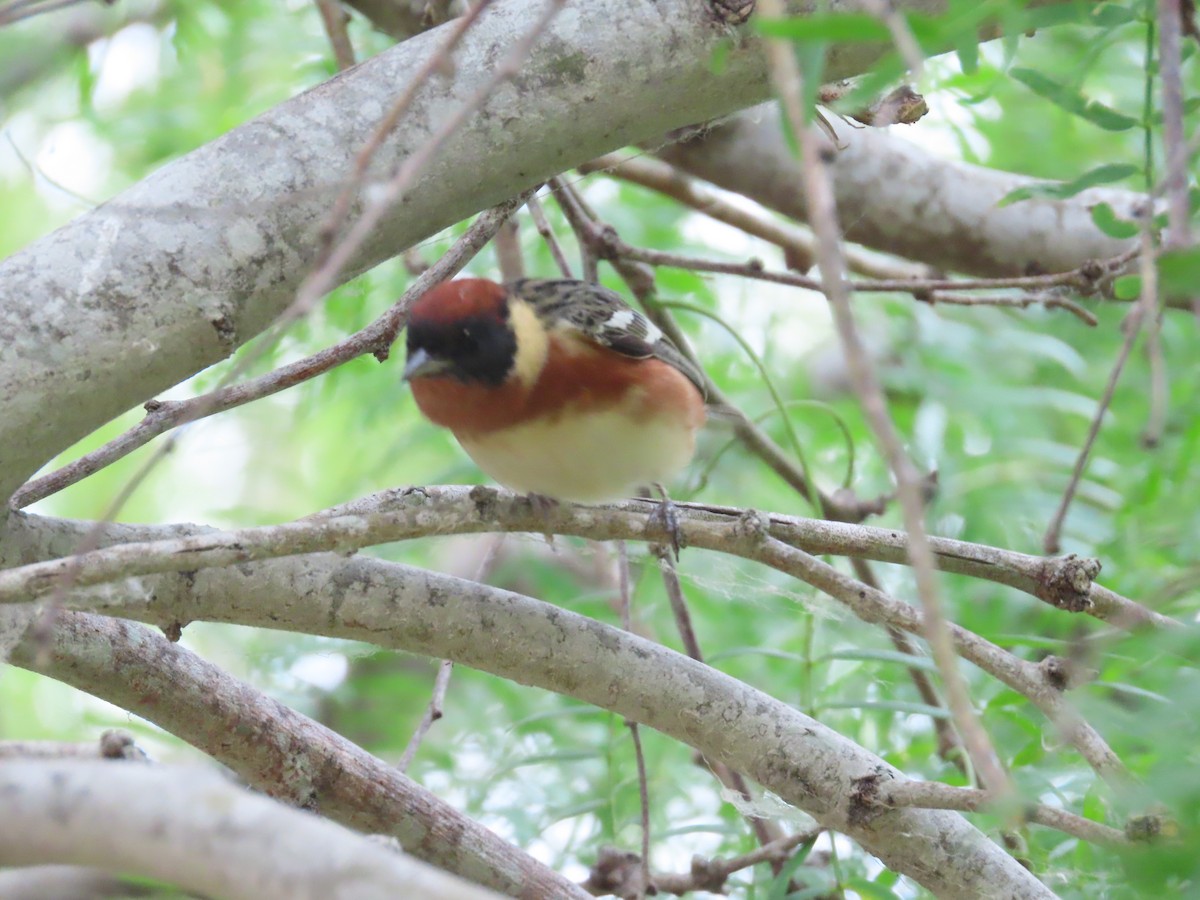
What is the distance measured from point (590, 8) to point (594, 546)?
1.85 metres

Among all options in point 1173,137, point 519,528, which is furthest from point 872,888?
point 1173,137

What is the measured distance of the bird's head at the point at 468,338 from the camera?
2699 mm

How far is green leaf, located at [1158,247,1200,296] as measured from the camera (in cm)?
112

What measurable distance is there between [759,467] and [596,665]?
10.3 feet

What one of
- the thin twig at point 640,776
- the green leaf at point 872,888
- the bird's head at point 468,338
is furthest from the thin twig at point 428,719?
the green leaf at point 872,888

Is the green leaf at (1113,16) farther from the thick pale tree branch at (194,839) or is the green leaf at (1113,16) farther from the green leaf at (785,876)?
the thick pale tree branch at (194,839)

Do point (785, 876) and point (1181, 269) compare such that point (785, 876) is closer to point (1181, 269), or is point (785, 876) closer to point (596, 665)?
point (596, 665)

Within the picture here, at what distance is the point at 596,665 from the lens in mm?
2432

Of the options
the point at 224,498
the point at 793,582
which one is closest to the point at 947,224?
the point at 793,582

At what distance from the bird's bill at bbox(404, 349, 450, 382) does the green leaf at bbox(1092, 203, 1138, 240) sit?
1.40 m

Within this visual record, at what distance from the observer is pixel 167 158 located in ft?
15.1

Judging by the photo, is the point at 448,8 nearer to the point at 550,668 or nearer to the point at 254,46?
the point at 254,46

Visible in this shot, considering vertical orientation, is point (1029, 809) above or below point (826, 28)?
below

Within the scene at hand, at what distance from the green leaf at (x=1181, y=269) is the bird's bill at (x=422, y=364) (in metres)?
1.79
